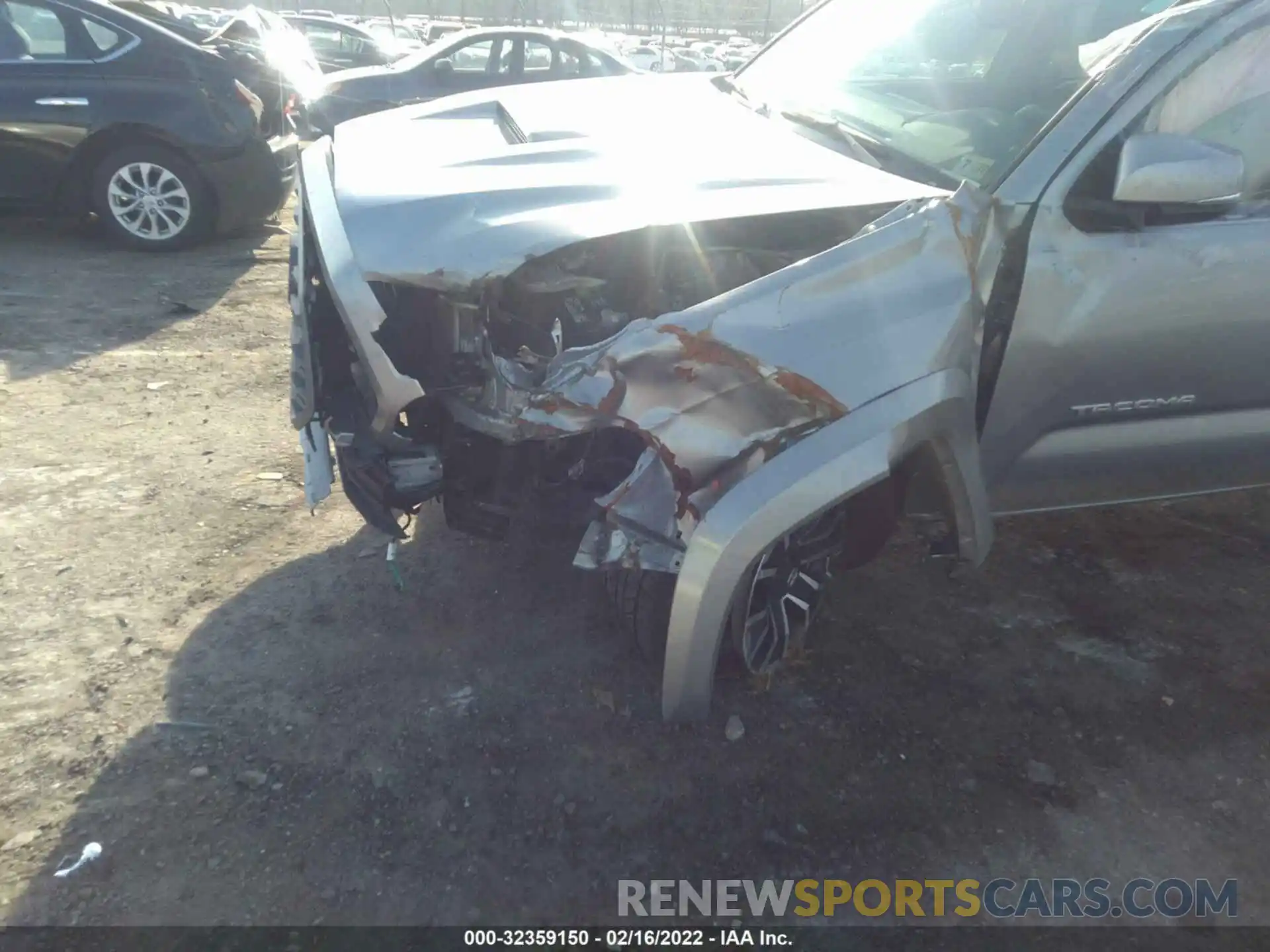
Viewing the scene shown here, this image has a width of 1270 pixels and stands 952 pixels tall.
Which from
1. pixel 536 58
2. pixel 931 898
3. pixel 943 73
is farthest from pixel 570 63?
pixel 931 898

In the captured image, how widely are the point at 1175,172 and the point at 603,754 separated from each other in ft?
6.51

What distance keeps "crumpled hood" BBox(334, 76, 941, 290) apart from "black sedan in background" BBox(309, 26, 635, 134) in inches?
279

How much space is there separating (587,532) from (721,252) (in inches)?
31.6

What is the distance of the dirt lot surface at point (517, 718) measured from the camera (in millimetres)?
2064

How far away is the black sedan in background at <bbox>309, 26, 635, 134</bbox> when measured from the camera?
954 centimetres

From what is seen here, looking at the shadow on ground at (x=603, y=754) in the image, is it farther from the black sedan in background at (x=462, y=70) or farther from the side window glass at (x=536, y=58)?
the side window glass at (x=536, y=58)

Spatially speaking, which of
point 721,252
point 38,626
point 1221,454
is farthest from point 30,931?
point 1221,454

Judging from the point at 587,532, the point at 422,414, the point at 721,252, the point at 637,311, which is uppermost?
the point at 721,252

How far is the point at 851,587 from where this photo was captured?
122 inches

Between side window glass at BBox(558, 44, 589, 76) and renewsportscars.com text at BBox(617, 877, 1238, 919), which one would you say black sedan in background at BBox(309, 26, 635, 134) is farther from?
renewsportscars.com text at BBox(617, 877, 1238, 919)

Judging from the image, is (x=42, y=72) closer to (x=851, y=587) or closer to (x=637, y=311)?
(x=637, y=311)

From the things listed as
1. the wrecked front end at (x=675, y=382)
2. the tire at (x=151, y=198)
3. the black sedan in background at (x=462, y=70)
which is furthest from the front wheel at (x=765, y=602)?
the black sedan in background at (x=462, y=70)

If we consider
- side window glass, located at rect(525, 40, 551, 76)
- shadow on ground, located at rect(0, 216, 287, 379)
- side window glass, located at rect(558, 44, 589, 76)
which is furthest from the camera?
side window glass, located at rect(558, 44, 589, 76)

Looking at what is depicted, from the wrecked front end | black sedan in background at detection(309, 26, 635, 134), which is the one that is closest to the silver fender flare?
the wrecked front end
